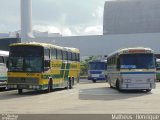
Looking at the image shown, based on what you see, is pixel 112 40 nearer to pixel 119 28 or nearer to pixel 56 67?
pixel 119 28

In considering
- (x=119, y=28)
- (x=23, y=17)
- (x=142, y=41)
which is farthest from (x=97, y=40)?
(x=119, y=28)

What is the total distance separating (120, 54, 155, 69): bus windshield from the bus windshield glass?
16.3 ft

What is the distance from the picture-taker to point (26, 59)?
27625mm

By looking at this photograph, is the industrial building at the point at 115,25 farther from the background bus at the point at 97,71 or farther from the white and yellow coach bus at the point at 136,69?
the white and yellow coach bus at the point at 136,69

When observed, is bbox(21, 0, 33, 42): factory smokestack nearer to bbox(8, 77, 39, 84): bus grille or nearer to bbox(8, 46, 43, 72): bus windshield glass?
bbox(8, 46, 43, 72): bus windshield glass

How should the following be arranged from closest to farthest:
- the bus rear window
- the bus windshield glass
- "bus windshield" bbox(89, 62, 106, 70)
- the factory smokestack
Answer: the bus windshield glass < the bus rear window < "bus windshield" bbox(89, 62, 106, 70) < the factory smokestack

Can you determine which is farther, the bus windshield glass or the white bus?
the white bus

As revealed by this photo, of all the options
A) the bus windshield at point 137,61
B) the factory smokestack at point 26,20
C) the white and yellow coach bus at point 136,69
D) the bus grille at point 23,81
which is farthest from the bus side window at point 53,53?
the factory smokestack at point 26,20

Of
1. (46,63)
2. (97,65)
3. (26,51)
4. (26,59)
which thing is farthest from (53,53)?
(97,65)

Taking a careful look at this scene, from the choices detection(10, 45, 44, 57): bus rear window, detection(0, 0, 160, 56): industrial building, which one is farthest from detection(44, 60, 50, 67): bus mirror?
detection(0, 0, 160, 56): industrial building

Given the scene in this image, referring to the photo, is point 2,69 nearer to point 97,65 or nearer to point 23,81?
point 23,81

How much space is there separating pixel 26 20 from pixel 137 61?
66.2 metres

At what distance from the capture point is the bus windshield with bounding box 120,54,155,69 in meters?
28.2

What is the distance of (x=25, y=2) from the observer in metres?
91.8
